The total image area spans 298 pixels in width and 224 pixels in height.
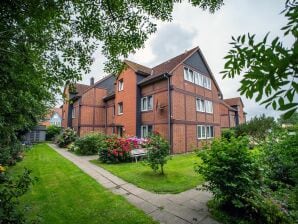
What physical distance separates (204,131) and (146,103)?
670 centimetres

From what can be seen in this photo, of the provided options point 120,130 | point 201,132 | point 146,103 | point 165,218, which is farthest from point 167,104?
point 165,218

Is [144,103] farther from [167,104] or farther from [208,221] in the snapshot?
[208,221]

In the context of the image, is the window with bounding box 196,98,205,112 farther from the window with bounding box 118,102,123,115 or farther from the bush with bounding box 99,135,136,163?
the bush with bounding box 99,135,136,163

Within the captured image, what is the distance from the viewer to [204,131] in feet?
62.7

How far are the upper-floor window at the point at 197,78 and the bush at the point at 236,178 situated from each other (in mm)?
13264

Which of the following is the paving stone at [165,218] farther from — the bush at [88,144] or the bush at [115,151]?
the bush at [88,144]

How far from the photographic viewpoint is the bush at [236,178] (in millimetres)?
4445

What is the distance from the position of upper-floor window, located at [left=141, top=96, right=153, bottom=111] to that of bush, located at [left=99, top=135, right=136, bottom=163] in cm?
571

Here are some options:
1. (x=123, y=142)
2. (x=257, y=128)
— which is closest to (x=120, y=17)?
(x=123, y=142)

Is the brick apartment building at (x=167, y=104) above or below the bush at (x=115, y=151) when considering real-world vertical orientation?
above

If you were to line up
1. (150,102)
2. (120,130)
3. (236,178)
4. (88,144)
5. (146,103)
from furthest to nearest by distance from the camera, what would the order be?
(120,130), (146,103), (150,102), (88,144), (236,178)

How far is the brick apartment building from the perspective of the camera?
15867 mm

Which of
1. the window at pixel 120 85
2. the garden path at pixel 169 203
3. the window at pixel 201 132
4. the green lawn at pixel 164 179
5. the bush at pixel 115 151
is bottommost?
the garden path at pixel 169 203

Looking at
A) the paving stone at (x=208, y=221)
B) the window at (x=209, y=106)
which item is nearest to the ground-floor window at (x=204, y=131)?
the window at (x=209, y=106)
